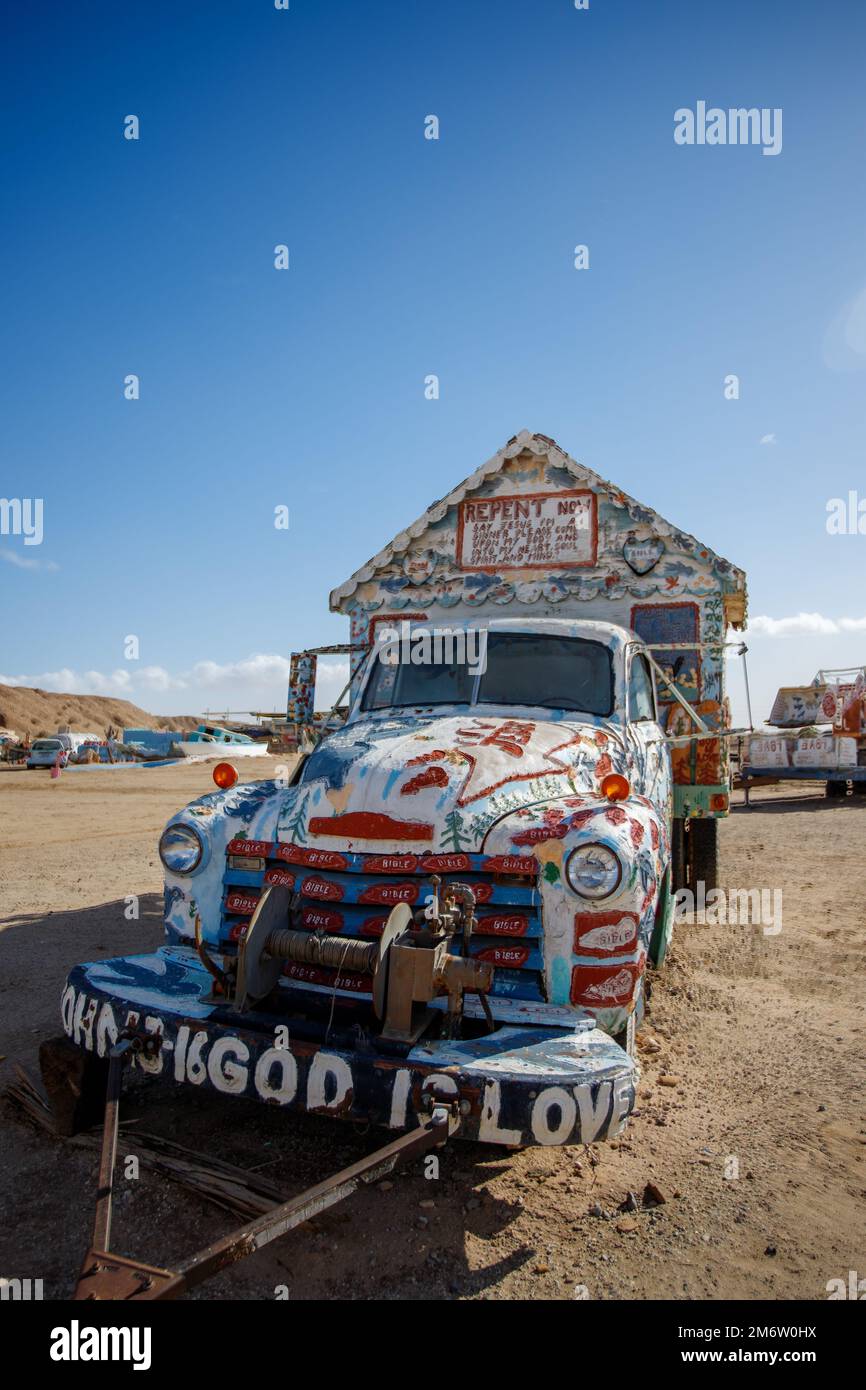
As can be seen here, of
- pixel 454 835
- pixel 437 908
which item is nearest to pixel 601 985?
pixel 437 908

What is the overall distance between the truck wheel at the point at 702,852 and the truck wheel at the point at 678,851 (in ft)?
0.37

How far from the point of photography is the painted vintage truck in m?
2.65

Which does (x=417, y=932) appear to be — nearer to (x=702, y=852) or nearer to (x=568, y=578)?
(x=568, y=578)

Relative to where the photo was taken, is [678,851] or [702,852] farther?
[702,852]

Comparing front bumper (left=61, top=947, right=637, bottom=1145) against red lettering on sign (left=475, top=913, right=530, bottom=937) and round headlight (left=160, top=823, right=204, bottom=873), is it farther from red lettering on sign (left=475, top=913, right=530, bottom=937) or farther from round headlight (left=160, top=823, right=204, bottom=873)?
round headlight (left=160, top=823, right=204, bottom=873)

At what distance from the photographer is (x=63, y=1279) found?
8.07ft

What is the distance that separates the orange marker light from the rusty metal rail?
1.60 m

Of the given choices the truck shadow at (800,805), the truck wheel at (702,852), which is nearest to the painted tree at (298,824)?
the truck wheel at (702,852)

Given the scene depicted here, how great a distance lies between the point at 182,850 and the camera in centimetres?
372

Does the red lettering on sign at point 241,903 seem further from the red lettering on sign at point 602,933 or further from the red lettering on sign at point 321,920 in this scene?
the red lettering on sign at point 602,933
